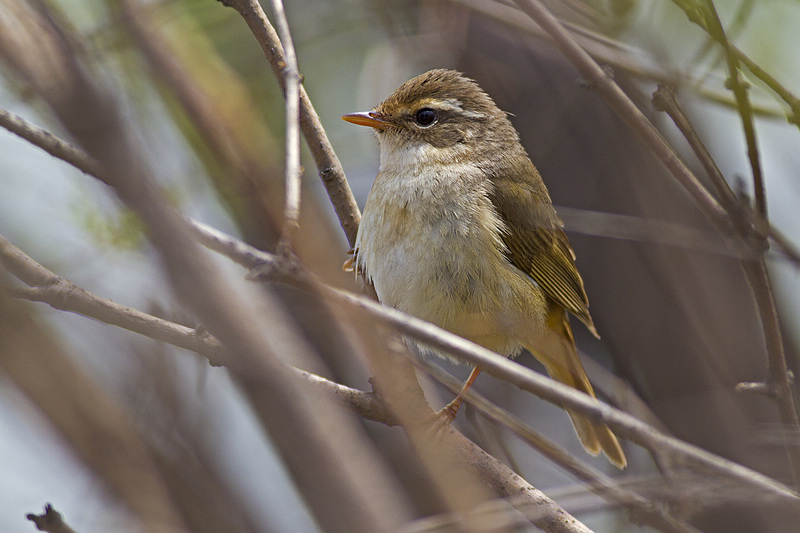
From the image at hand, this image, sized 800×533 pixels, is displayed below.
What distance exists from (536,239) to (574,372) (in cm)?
79

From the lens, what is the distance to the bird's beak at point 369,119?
14.0ft

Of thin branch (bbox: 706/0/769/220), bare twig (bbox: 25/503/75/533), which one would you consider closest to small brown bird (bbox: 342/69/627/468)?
thin branch (bbox: 706/0/769/220)

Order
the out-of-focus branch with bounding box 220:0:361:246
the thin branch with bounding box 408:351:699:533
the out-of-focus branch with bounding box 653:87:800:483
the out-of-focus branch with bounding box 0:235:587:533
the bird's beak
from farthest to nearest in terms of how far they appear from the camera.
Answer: the bird's beak → the out-of-focus branch with bounding box 220:0:361:246 → the out-of-focus branch with bounding box 0:235:587:533 → the out-of-focus branch with bounding box 653:87:800:483 → the thin branch with bounding box 408:351:699:533

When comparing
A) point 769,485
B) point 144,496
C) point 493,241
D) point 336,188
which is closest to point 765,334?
point 769,485

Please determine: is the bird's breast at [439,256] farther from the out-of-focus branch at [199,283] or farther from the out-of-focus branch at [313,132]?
the out-of-focus branch at [199,283]

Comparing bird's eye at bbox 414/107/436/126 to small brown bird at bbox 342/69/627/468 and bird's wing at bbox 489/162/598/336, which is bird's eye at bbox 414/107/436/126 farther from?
bird's wing at bbox 489/162/598/336

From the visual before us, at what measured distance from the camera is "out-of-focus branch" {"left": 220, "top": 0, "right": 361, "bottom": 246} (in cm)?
299

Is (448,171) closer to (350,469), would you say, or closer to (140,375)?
(140,375)

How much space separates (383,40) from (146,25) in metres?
4.20

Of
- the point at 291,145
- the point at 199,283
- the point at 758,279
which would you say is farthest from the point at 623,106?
the point at 199,283

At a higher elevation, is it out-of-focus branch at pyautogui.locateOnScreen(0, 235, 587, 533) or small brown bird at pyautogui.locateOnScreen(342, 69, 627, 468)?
small brown bird at pyautogui.locateOnScreen(342, 69, 627, 468)

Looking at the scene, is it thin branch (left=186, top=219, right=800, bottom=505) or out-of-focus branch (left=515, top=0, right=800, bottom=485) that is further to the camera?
out-of-focus branch (left=515, top=0, right=800, bottom=485)

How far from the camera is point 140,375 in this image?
3.34m

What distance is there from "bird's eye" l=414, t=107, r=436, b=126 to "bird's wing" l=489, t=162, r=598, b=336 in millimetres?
525
